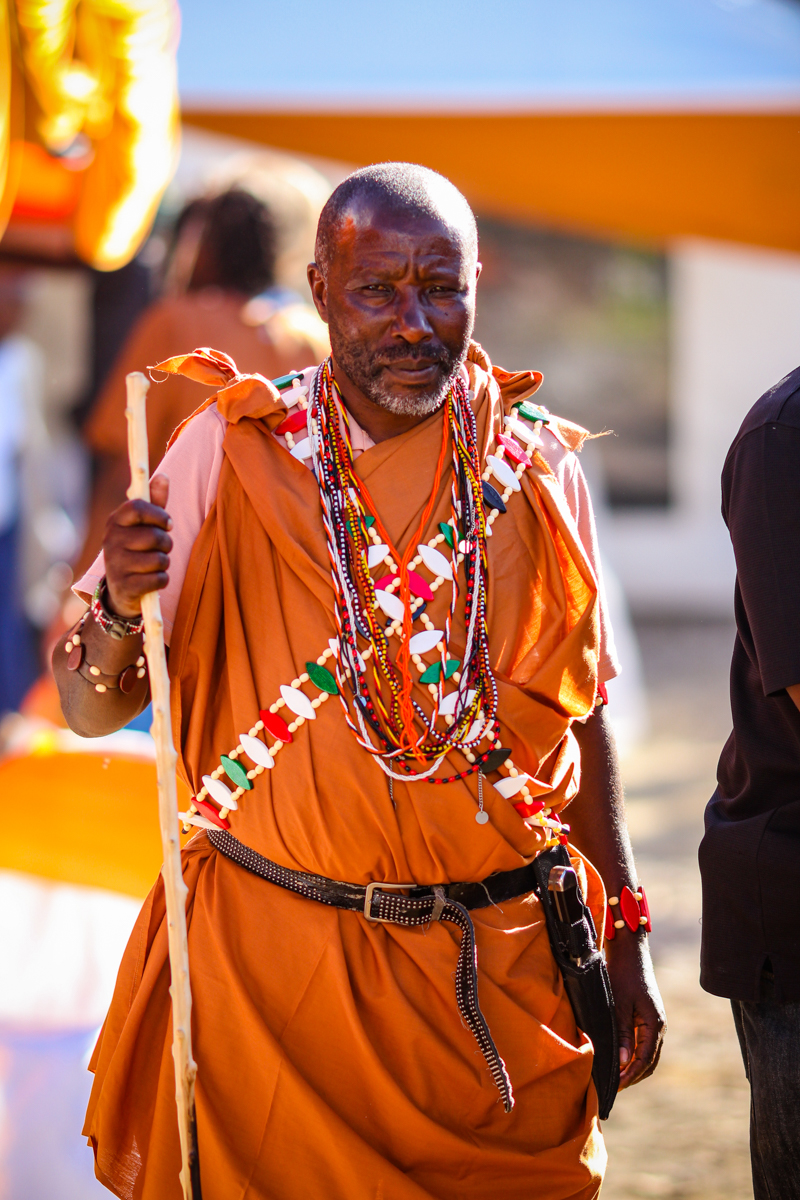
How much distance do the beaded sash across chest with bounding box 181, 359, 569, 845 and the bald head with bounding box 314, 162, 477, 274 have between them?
29cm

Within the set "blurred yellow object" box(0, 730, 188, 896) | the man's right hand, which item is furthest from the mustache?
"blurred yellow object" box(0, 730, 188, 896)

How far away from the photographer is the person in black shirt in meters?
2.12

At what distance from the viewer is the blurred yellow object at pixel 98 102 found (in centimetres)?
356

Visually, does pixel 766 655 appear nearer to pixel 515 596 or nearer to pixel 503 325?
pixel 515 596

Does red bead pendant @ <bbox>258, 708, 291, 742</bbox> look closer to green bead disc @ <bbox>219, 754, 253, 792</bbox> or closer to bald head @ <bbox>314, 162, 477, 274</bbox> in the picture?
green bead disc @ <bbox>219, 754, 253, 792</bbox>

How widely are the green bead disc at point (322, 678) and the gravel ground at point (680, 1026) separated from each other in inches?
82.1

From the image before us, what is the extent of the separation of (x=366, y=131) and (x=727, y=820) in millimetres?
3892

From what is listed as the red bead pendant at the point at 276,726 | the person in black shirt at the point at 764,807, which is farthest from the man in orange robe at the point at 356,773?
the person in black shirt at the point at 764,807

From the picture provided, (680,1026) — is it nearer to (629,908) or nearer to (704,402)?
(629,908)

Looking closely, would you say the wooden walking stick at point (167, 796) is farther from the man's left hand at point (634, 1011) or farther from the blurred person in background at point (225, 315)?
the blurred person in background at point (225, 315)

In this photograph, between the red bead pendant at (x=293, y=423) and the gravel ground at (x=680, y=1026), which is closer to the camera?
the red bead pendant at (x=293, y=423)

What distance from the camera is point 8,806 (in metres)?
3.61

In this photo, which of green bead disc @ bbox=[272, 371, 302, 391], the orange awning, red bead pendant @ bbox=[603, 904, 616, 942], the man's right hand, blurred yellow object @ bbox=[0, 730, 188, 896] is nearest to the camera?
the man's right hand

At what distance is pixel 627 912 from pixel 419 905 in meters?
0.51
